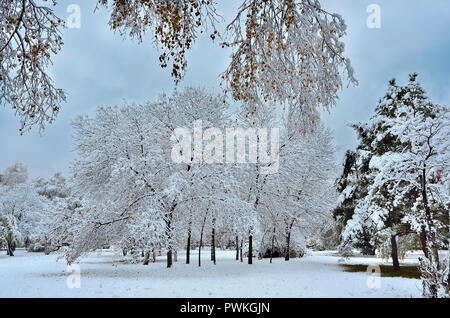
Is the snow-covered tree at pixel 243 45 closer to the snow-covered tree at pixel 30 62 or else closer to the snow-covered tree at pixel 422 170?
the snow-covered tree at pixel 30 62

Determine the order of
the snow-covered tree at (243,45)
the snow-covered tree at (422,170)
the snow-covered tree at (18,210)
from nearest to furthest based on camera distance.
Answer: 1. the snow-covered tree at (243,45)
2. the snow-covered tree at (422,170)
3. the snow-covered tree at (18,210)

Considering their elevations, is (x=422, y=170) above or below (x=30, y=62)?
below

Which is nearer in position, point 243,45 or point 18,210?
point 243,45

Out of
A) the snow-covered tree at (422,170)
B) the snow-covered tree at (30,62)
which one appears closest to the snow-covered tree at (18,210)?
the snow-covered tree at (30,62)

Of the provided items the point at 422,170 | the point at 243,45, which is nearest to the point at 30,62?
the point at 243,45

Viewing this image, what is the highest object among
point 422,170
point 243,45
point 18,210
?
point 243,45

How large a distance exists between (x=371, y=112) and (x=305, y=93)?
12.0 meters

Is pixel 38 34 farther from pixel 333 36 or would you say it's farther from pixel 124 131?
pixel 124 131

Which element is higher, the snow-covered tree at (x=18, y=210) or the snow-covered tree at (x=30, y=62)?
the snow-covered tree at (x=30, y=62)

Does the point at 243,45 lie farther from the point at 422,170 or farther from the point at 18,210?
the point at 18,210

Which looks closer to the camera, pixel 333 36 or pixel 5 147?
pixel 333 36

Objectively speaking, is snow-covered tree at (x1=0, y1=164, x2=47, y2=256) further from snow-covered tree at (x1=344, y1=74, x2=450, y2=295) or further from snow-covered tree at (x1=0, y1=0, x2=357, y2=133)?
snow-covered tree at (x1=344, y1=74, x2=450, y2=295)
